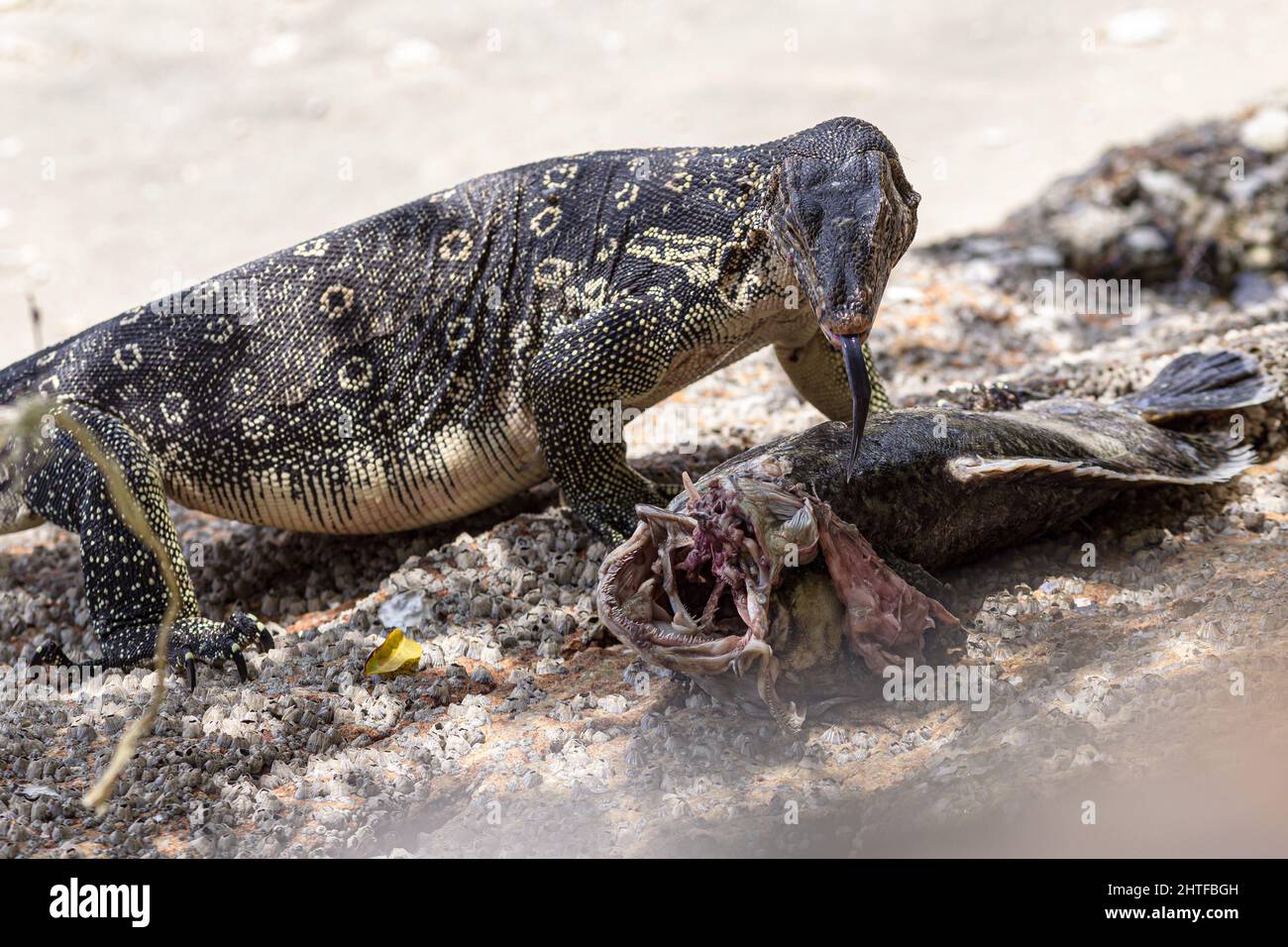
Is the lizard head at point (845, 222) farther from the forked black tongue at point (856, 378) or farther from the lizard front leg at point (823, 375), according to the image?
the lizard front leg at point (823, 375)

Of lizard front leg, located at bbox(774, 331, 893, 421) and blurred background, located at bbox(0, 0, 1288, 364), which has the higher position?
blurred background, located at bbox(0, 0, 1288, 364)

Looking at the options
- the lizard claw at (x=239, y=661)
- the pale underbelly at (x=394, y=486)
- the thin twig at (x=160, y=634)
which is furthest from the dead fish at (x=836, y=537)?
the lizard claw at (x=239, y=661)

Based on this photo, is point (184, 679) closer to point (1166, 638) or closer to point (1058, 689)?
point (1058, 689)

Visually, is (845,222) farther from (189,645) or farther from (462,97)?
(462,97)

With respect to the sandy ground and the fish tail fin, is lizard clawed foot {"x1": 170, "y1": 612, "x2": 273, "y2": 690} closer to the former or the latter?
the sandy ground

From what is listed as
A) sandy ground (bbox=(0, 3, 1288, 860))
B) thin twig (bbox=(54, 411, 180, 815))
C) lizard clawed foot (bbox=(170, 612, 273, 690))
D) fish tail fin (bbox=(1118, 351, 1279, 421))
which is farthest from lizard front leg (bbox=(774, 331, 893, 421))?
thin twig (bbox=(54, 411, 180, 815))
